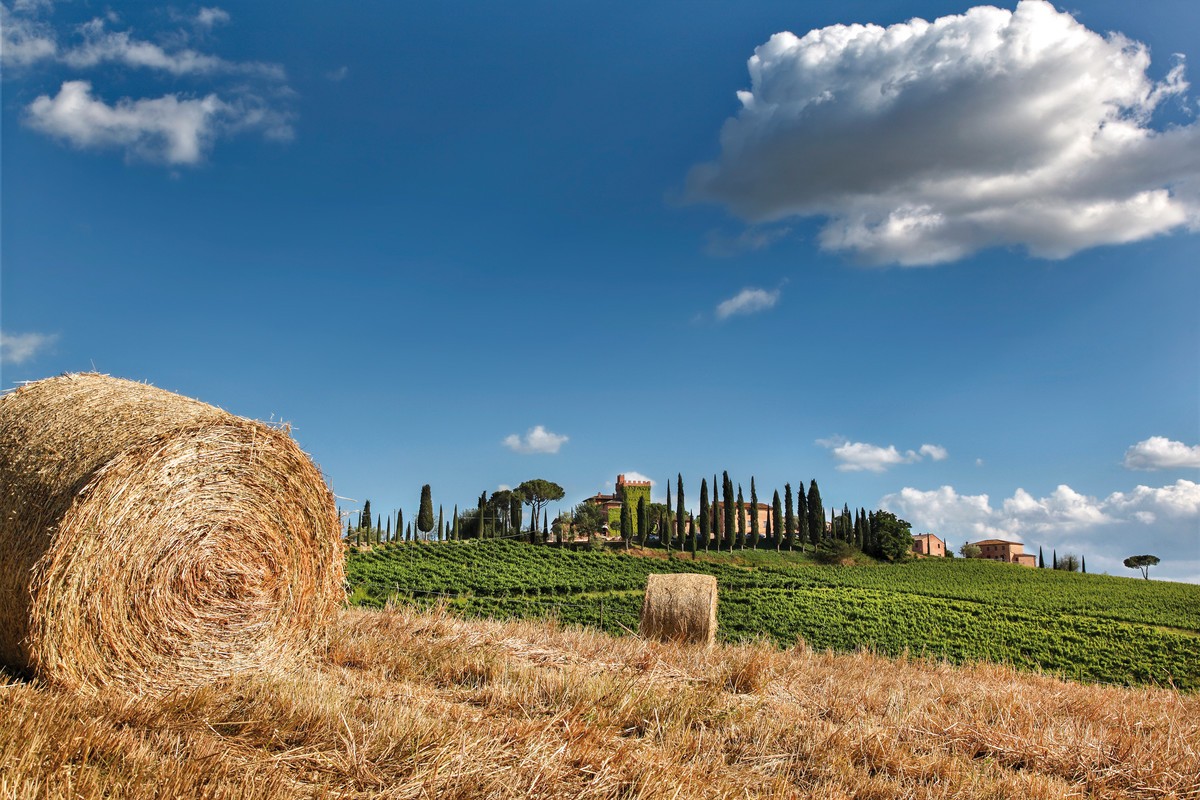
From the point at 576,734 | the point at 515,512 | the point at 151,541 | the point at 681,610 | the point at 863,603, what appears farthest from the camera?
the point at 515,512

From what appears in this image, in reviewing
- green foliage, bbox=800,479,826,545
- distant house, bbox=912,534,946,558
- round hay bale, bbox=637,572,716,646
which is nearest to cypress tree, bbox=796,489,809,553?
green foliage, bbox=800,479,826,545

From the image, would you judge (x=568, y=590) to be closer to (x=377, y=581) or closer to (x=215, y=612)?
(x=377, y=581)

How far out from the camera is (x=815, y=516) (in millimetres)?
104438

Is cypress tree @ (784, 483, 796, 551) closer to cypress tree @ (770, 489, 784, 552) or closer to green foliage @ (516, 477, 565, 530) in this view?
cypress tree @ (770, 489, 784, 552)

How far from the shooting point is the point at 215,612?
25.5 ft

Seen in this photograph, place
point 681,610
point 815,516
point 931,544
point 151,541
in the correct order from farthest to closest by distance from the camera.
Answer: point 931,544 < point 815,516 < point 681,610 < point 151,541

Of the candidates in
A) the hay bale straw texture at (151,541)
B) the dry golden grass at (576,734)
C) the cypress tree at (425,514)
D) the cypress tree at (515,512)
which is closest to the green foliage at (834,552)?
the cypress tree at (515,512)

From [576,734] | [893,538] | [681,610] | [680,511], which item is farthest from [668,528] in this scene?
[576,734]

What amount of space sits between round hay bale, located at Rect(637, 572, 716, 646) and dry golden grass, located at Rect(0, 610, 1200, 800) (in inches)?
246

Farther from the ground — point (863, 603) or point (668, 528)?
point (668, 528)

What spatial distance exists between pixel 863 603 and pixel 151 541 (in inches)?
2061

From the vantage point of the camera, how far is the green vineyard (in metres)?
36.5

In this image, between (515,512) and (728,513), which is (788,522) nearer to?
(728,513)

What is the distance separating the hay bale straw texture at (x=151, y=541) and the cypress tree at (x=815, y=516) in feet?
329
